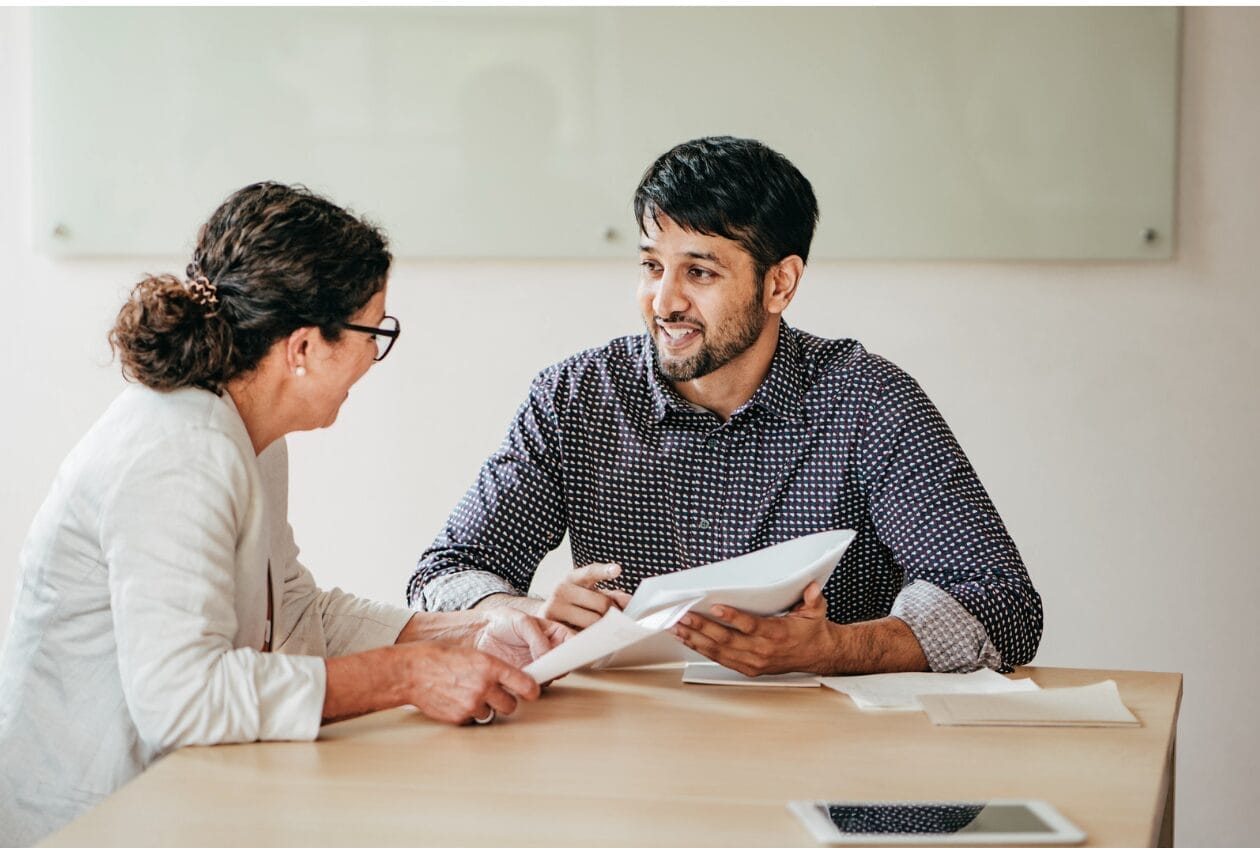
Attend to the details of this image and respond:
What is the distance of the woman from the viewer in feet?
4.48

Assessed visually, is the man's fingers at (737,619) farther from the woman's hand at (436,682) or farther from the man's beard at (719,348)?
the man's beard at (719,348)

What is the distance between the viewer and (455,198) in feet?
9.77

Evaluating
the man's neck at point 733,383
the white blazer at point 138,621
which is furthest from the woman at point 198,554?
the man's neck at point 733,383

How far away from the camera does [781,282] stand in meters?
2.21

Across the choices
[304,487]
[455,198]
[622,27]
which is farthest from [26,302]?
[622,27]

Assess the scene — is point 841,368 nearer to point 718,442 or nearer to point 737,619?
point 718,442

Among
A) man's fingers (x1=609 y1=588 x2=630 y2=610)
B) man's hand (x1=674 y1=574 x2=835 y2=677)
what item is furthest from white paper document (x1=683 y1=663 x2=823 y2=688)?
man's fingers (x1=609 y1=588 x2=630 y2=610)

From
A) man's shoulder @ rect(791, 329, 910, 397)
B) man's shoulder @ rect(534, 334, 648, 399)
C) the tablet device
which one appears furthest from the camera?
man's shoulder @ rect(534, 334, 648, 399)

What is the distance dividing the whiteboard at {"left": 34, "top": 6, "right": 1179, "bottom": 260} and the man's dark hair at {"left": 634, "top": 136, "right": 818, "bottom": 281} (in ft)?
2.33

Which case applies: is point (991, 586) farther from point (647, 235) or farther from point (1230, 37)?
point (1230, 37)

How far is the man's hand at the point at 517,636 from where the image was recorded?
1754mm

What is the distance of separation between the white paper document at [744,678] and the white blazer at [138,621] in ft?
1.69

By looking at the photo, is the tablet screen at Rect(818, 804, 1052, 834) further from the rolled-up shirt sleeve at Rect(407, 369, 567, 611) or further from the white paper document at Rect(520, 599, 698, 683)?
the rolled-up shirt sleeve at Rect(407, 369, 567, 611)

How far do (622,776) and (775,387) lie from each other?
937 mm
